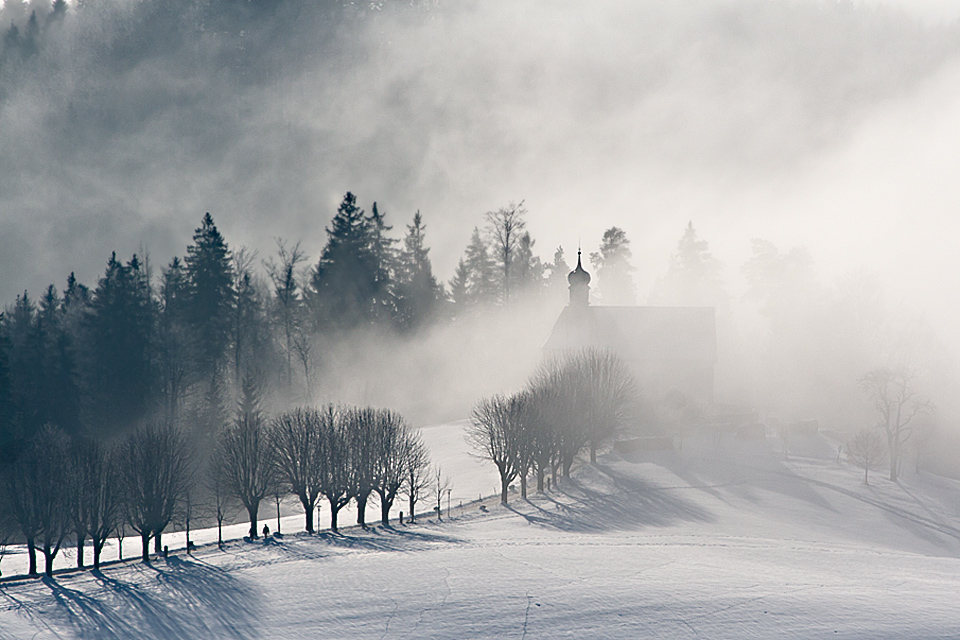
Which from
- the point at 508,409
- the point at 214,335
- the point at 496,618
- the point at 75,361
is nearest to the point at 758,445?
the point at 508,409

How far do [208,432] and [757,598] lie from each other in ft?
134

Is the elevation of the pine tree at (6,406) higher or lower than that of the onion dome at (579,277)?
lower

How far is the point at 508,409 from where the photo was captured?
4534cm

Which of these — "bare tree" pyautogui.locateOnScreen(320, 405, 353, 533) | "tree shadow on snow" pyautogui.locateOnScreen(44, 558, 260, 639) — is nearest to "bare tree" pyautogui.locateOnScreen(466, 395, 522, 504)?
"bare tree" pyautogui.locateOnScreen(320, 405, 353, 533)

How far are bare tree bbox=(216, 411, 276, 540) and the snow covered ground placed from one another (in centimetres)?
Answer: 287

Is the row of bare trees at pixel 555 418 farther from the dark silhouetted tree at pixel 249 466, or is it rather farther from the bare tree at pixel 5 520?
the bare tree at pixel 5 520

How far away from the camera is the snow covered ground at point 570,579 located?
23.1 meters

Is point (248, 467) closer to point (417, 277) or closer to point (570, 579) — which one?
point (570, 579)

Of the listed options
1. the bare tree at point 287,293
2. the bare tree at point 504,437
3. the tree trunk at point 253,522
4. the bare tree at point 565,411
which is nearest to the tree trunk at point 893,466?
the bare tree at point 565,411

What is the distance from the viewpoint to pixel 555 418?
4575 cm

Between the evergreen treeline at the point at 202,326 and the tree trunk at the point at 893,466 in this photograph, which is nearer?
the tree trunk at the point at 893,466

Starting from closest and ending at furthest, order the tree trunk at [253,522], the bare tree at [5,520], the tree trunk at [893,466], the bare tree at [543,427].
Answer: the tree trunk at [253,522] < the bare tree at [5,520] < the bare tree at [543,427] < the tree trunk at [893,466]

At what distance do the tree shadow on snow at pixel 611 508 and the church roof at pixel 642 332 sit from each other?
60.5 feet

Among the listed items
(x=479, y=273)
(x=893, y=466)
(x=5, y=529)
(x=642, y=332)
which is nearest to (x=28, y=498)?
(x=5, y=529)
